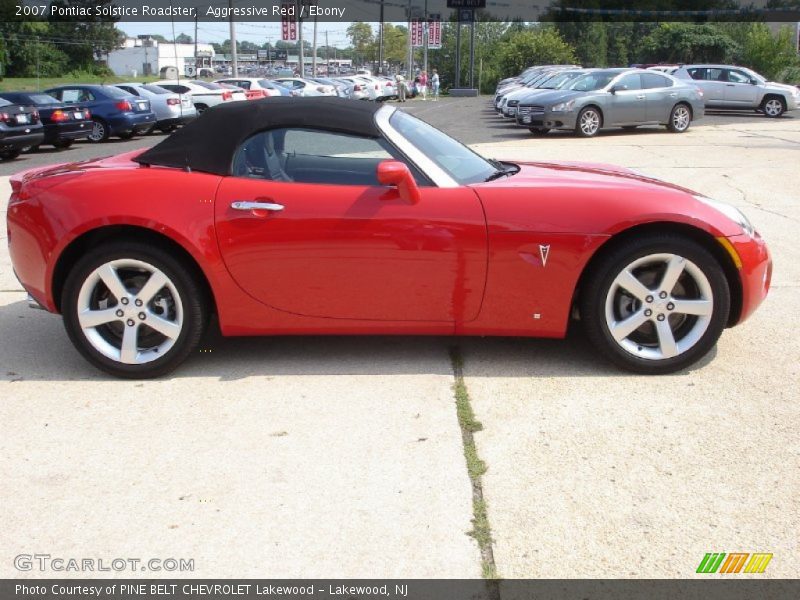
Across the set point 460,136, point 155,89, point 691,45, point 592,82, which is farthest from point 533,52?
point 592,82

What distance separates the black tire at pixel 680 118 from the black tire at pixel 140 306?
730 inches

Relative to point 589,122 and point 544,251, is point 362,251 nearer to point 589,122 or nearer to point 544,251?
point 544,251

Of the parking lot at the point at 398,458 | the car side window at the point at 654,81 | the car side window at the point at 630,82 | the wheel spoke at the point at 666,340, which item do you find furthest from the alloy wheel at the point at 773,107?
the wheel spoke at the point at 666,340

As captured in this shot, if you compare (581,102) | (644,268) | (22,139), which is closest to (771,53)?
(581,102)

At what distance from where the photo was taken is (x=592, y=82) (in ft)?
66.5

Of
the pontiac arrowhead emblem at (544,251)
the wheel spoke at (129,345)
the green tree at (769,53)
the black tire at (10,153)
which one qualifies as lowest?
the black tire at (10,153)

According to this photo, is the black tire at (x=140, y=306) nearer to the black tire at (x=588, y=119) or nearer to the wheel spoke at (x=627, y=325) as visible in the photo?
the wheel spoke at (x=627, y=325)

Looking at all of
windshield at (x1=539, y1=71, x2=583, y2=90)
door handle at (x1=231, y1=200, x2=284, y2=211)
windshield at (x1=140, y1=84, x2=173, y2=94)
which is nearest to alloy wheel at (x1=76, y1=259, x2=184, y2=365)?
door handle at (x1=231, y1=200, x2=284, y2=211)

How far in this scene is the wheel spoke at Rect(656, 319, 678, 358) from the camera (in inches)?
171

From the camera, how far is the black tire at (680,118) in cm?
2081

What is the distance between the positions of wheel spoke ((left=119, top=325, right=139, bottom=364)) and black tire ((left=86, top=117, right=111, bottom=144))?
19313 millimetres

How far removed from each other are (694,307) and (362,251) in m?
1.70

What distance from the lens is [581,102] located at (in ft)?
64.8
